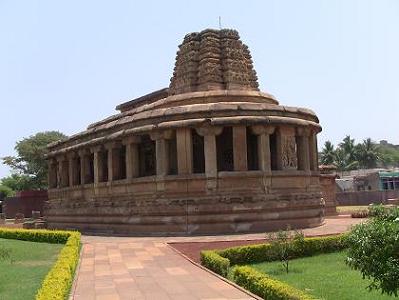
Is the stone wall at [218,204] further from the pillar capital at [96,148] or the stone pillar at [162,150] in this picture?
→ the pillar capital at [96,148]

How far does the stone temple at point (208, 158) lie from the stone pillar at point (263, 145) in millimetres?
38

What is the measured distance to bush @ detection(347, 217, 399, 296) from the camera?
630 centimetres

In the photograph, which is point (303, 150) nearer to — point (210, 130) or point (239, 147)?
point (239, 147)

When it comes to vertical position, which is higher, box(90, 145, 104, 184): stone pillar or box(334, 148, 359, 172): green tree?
box(334, 148, 359, 172): green tree

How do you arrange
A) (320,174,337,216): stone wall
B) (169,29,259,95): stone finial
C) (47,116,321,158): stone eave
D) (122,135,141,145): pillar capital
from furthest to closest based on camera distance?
(320,174,337,216): stone wall, (169,29,259,95): stone finial, (122,135,141,145): pillar capital, (47,116,321,158): stone eave

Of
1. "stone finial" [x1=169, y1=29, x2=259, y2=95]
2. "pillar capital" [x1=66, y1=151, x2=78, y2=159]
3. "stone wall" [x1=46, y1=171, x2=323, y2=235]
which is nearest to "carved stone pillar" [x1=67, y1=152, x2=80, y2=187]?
"pillar capital" [x1=66, y1=151, x2=78, y2=159]

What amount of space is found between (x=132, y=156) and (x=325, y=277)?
1280 cm

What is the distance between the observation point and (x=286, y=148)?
2094cm

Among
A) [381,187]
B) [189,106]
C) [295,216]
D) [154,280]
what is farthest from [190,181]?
[381,187]

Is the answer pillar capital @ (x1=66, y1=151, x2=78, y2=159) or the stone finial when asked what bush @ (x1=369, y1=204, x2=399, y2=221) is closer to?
the stone finial

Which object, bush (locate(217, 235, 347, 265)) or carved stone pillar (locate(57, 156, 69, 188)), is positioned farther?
carved stone pillar (locate(57, 156, 69, 188))

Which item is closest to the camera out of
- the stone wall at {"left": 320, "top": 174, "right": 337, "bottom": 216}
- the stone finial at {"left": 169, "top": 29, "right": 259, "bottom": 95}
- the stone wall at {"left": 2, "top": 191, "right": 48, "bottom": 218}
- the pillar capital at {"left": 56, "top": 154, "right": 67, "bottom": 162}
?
the stone finial at {"left": 169, "top": 29, "right": 259, "bottom": 95}

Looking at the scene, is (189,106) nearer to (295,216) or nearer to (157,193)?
(157,193)

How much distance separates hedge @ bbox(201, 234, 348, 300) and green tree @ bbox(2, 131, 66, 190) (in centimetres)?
5144
